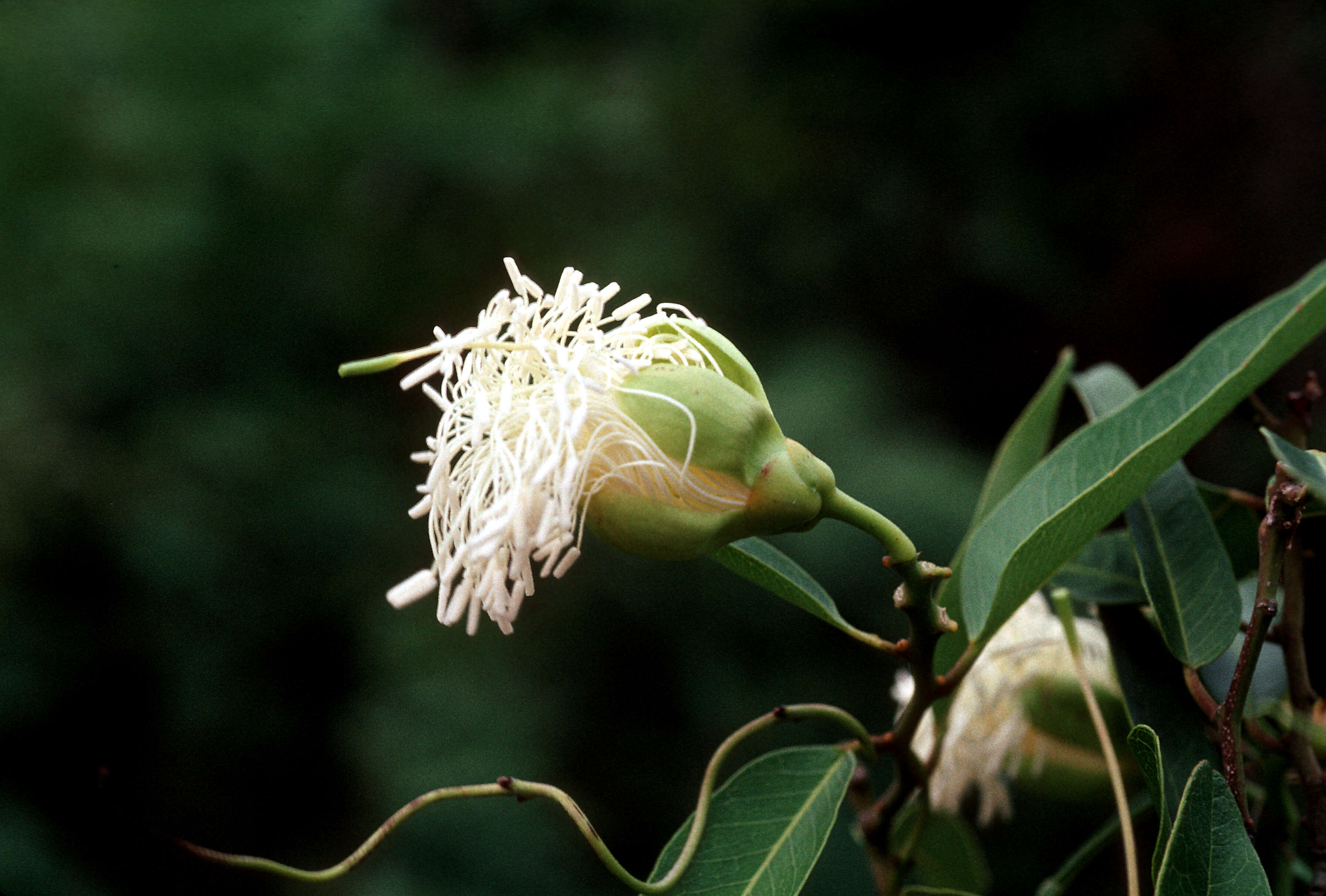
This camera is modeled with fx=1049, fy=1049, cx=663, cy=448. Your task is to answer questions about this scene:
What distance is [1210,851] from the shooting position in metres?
0.39

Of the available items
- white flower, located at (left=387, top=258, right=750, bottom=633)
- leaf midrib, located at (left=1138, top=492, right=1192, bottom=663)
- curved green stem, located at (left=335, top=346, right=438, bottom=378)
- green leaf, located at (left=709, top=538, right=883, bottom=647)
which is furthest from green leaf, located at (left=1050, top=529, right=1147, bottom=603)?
curved green stem, located at (left=335, top=346, right=438, bottom=378)

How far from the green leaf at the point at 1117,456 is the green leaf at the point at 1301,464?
0.13 ft

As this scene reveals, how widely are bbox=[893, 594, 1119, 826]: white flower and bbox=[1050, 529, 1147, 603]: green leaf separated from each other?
0.26 ft

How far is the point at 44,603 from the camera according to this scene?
1.65m

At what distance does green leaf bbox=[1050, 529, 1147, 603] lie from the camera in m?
0.55

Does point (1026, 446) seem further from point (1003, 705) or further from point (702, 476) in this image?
point (702, 476)

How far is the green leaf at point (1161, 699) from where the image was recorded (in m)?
0.47

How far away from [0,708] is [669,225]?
1.32 m

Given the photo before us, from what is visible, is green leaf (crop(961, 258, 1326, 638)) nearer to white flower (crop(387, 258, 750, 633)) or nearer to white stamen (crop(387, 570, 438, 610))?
white flower (crop(387, 258, 750, 633))

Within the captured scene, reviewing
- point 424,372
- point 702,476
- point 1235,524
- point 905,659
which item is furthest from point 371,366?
point 1235,524

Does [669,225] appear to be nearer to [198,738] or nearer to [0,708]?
[198,738]

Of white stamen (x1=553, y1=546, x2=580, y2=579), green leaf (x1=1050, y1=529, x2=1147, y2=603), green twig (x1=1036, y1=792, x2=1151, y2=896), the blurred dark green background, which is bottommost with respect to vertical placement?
the blurred dark green background

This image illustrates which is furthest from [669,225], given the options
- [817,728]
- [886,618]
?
[817,728]

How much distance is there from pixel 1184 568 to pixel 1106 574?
2.0 inches
